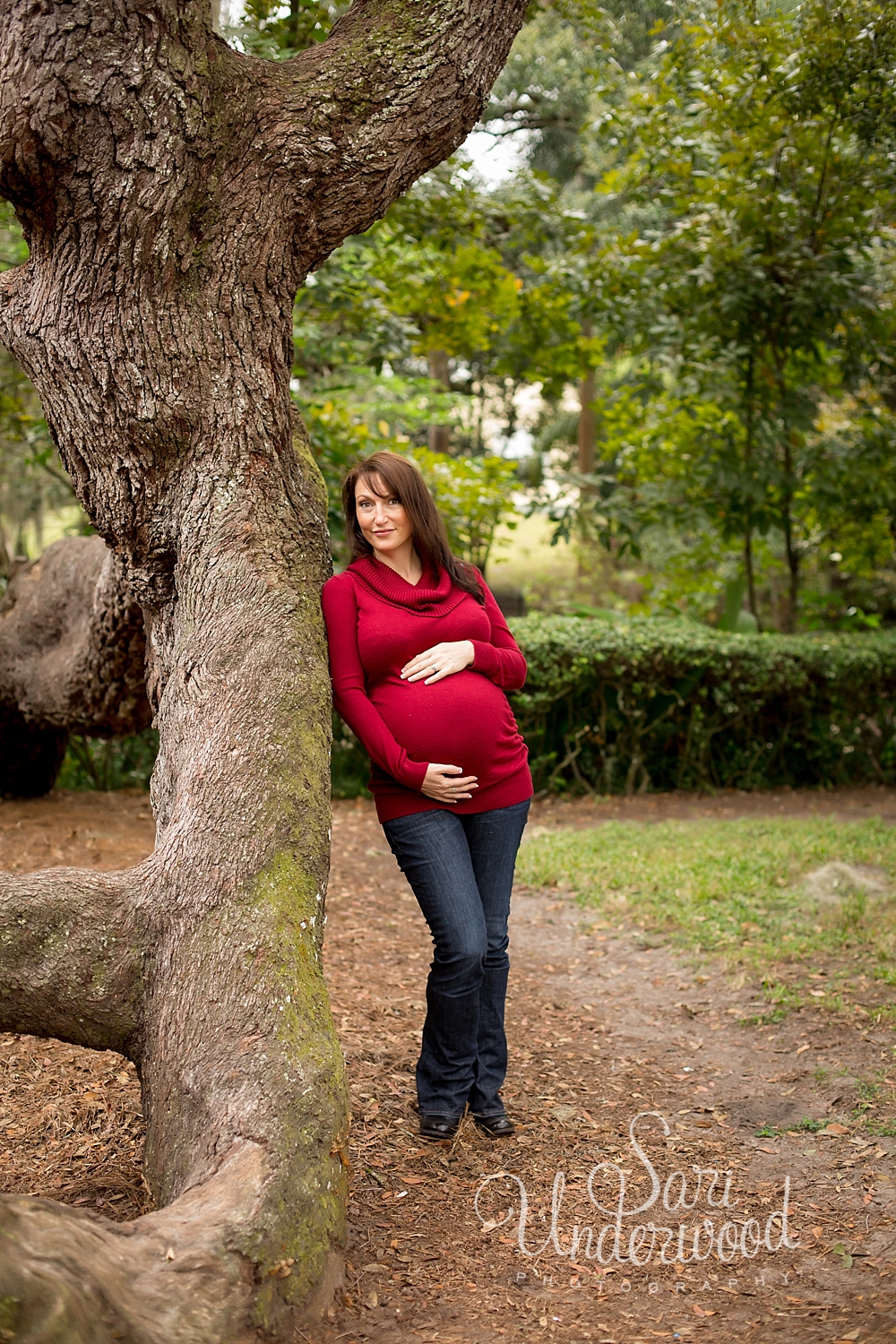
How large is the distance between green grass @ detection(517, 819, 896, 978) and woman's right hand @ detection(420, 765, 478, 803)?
2.21 meters

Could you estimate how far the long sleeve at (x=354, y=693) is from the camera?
3.09 metres

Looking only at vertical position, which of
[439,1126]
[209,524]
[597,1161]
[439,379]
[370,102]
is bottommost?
[597,1161]

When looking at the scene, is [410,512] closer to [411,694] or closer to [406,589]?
[406,589]

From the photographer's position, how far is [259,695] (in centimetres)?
305

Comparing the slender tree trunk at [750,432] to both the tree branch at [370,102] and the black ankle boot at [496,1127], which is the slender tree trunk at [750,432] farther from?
the black ankle boot at [496,1127]

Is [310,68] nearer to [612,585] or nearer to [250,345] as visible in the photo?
[250,345]

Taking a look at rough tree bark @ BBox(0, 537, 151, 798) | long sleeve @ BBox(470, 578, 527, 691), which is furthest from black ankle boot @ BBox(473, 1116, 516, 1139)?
rough tree bark @ BBox(0, 537, 151, 798)

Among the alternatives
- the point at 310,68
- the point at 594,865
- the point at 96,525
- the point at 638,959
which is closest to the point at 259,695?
the point at 96,525

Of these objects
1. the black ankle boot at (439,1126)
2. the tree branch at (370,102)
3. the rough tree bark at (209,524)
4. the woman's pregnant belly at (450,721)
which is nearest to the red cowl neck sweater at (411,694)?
the woman's pregnant belly at (450,721)

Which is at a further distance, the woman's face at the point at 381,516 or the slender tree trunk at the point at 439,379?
the slender tree trunk at the point at 439,379

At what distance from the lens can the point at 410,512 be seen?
332cm

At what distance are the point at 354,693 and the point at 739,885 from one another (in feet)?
12.2

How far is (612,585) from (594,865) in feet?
39.8

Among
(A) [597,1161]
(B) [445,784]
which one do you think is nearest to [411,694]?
(B) [445,784]
